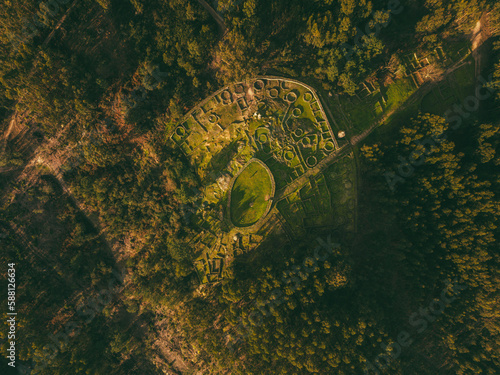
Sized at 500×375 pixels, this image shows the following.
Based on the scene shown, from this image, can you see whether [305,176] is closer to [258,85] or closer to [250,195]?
[250,195]

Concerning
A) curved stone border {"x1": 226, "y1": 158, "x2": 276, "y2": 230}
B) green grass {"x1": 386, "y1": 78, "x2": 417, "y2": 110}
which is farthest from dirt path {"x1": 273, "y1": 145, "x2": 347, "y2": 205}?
green grass {"x1": 386, "y1": 78, "x2": 417, "y2": 110}

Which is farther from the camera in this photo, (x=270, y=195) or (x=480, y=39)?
(x=270, y=195)

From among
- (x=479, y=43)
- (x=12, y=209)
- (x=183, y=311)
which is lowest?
(x=183, y=311)

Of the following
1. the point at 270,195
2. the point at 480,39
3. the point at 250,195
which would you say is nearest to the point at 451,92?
the point at 480,39

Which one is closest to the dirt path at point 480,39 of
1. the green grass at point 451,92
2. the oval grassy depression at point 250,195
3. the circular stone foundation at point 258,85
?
the green grass at point 451,92

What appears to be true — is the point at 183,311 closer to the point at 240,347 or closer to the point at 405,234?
the point at 240,347

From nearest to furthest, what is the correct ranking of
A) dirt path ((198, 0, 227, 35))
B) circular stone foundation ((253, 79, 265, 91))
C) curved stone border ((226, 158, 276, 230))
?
1. dirt path ((198, 0, 227, 35))
2. circular stone foundation ((253, 79, 265, 91))
3. curved stone border ((226, 158, 276, 230))

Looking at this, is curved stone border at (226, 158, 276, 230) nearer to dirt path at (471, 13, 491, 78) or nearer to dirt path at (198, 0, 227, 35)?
dirt path at (198, 0, 227, 35)

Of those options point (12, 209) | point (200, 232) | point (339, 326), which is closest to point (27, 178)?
point (12, 209)
